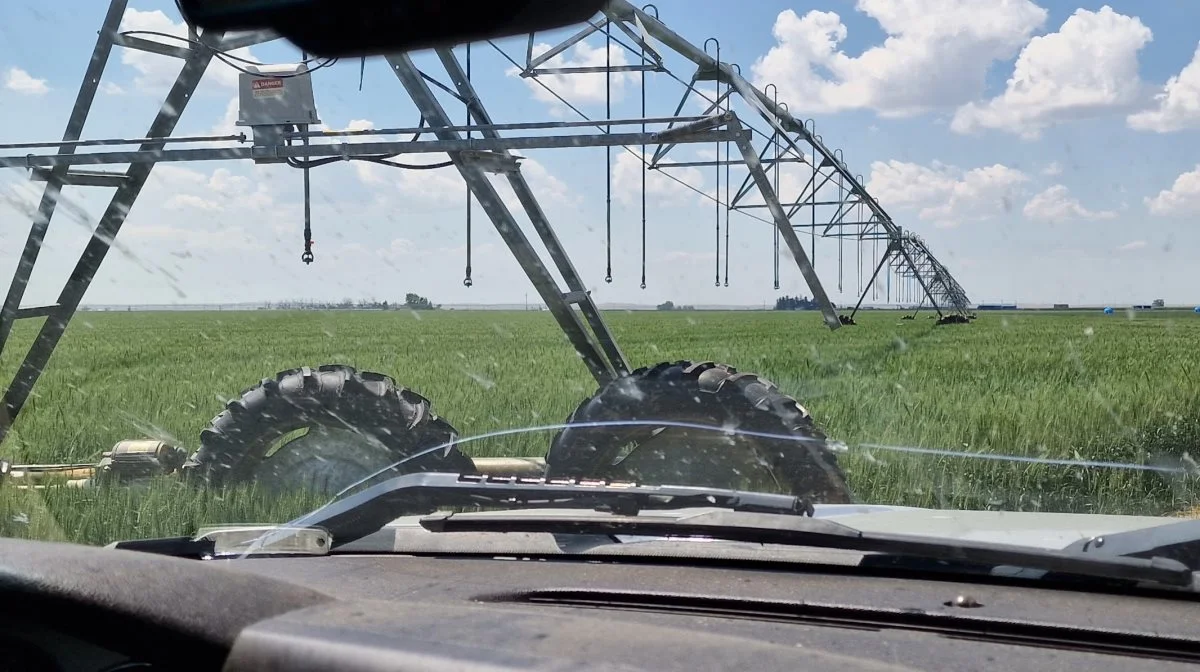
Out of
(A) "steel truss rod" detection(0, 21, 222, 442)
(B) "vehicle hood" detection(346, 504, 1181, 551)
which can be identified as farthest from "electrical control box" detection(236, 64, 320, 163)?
(B) "vehicle hood" detection(346, 504, 1181, 551)

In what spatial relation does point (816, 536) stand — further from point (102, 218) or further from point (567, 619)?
point (102, 218)

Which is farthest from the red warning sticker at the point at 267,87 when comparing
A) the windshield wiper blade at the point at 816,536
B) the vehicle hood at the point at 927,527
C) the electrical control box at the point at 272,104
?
the windshield wiper blade at the point at 816,536

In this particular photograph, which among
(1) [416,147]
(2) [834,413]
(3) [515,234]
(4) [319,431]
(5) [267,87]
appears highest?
(5) [267,87]

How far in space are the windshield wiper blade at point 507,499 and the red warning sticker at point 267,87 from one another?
8.44ft

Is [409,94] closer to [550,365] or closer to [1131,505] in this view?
[1131,505]

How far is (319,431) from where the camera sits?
474cm

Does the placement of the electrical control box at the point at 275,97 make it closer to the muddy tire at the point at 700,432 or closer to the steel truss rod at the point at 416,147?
the steel truss rod at the point at 416,147

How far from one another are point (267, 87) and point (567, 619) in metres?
3.91

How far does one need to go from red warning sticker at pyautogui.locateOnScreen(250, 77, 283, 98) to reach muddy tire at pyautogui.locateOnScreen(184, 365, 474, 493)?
49.3 inches

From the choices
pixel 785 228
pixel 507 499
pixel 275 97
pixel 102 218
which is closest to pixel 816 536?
pixel 507 499

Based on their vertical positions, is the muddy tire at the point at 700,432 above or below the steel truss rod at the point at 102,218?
below

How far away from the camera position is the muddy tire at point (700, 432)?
3971 mm

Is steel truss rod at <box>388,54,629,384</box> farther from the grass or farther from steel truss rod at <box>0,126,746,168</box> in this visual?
the grass

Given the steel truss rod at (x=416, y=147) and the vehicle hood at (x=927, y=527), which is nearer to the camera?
the vehicle hood at (x=927, y=527)
